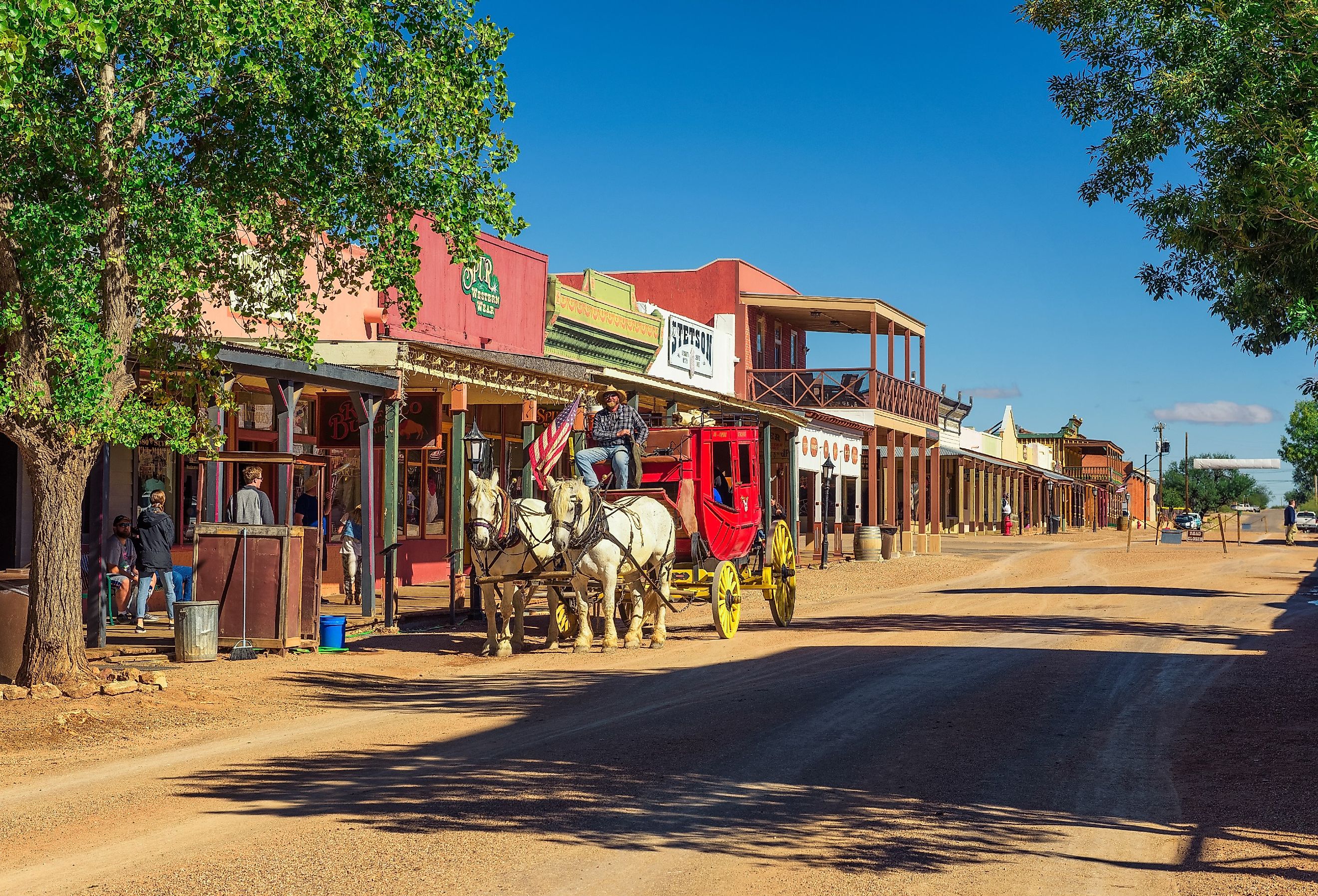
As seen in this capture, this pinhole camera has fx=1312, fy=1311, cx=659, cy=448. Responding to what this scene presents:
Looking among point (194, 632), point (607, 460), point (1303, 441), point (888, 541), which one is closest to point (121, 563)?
point (194, 632)

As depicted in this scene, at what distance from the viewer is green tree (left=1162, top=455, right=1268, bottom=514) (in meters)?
129

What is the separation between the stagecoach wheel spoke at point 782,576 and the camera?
16953 millimetres

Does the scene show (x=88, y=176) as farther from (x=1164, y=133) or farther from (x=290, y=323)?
(x=1164, y=133)

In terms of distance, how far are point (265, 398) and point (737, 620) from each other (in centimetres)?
839

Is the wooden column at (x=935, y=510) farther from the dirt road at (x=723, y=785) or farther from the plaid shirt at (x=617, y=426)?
the plaid shirt at (x=617, y=426)

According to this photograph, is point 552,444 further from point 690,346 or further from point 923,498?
point 923,498

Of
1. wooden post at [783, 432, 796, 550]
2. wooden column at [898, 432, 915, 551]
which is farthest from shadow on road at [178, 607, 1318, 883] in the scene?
wooden column at [898, 432, 915, 551]

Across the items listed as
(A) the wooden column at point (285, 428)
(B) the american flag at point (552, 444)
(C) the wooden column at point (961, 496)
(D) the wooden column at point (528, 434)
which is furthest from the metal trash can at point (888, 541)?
(A) the wooden column at point (285, 428)

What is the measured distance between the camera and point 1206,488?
134000mm

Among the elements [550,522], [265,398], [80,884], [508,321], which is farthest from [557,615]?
[508,321]

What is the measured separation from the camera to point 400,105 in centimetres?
1159

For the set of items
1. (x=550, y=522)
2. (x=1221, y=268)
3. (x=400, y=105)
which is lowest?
(x=550, y=522)

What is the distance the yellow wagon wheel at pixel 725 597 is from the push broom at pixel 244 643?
501 cm

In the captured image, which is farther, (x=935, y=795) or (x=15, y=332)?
(x=15, y=332)
